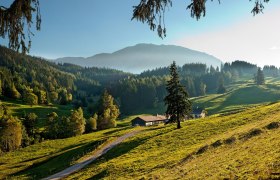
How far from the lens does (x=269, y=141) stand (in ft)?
105

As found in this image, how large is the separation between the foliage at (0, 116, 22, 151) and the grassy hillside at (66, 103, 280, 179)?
4803 cm

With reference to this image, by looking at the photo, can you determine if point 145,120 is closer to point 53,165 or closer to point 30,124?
point 30,124

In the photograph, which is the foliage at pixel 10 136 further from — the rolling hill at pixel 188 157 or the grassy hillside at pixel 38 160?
the rolling hill at pixel 188 157

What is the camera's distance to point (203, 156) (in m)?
36.6

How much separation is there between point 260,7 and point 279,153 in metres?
15.6

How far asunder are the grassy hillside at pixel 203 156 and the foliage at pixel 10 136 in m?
48.0

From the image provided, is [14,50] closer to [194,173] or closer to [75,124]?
[194,173]

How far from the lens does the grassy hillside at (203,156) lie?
24.3m

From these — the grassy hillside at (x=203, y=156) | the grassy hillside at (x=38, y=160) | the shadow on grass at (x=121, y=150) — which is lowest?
the grassy hillside at (x=38, y=160)

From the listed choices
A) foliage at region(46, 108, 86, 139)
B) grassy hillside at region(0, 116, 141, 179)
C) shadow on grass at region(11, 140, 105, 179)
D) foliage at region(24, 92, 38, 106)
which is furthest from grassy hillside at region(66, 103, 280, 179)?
foliage at region(24, 92, 38, 106)

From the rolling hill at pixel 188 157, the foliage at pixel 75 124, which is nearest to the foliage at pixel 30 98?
the foliage at pixel 75 124

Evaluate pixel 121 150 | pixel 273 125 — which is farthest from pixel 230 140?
pixel 121 150

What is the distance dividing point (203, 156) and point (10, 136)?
78.2 metres

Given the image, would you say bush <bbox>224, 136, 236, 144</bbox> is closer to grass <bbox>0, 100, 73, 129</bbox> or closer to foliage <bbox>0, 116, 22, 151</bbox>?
foliage <bbox>0, 116, 22, 151</bbox>
